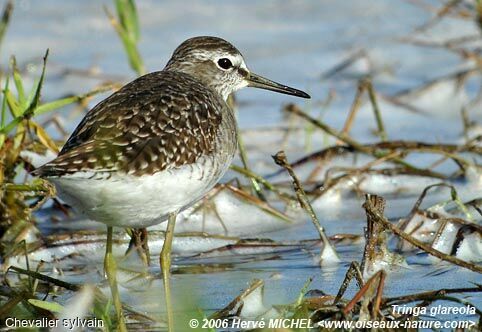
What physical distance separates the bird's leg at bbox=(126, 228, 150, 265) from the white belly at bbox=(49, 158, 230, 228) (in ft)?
2.00

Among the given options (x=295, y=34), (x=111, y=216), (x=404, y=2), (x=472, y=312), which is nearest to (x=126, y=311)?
(x=111, y=216)

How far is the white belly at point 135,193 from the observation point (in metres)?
3.97

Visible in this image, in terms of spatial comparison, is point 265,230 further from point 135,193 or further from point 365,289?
point 365,289

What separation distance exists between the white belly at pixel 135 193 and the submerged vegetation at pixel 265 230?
1.02ft

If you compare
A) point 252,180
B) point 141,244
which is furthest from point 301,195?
point 252,180

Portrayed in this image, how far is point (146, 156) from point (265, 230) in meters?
1.65

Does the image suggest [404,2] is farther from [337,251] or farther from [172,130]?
[172,130]

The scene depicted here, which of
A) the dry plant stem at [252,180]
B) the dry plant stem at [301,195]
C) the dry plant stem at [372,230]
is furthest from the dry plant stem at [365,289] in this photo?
the dry plant stem at [252,180]

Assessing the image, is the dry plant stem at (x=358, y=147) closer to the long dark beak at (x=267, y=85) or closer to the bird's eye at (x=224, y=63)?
the long dark beak at (x=267, y=85)

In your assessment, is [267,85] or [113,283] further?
[267,85]

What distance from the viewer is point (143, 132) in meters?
4.21

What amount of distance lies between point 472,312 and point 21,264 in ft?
7.23

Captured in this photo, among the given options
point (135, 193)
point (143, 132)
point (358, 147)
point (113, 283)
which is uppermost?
point (358, 147)

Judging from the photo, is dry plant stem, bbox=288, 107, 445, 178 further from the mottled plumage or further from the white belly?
the white belly
